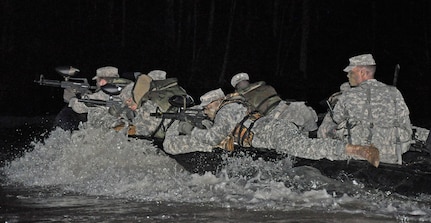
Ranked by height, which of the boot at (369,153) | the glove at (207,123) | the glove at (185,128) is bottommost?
the boot at (369,153)

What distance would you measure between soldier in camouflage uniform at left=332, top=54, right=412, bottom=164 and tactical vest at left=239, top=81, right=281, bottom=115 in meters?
2.09

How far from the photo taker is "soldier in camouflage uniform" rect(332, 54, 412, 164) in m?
9.60

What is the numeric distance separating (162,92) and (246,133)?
Result: 7.29 ft

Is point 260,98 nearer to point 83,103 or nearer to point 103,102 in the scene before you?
point 103,102

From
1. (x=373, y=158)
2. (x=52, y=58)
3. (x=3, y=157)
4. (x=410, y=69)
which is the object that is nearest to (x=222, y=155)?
(x=373, y=158)

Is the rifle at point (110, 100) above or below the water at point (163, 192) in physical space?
above

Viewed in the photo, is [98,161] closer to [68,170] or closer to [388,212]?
[68,170]

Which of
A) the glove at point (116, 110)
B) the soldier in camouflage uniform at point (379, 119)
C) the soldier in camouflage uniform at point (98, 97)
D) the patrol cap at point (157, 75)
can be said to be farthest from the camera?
the soldier in camouflage uniform at point (98, 97)

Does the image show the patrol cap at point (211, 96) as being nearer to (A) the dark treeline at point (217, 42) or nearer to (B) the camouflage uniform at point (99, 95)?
(B) the camouflage uniform at point (99, 95)

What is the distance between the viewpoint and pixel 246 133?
417 inches

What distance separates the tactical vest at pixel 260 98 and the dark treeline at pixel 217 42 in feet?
56.0

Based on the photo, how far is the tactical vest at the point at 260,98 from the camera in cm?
1162

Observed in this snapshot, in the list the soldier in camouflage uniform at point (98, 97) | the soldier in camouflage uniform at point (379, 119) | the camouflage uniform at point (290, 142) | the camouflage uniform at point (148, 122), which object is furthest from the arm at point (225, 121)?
the soldier in camouflage uniform at point (98, 97)

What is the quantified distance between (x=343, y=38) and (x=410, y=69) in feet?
21.6
